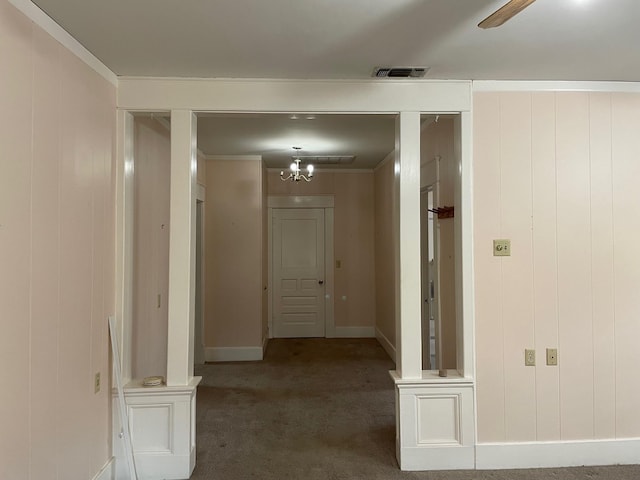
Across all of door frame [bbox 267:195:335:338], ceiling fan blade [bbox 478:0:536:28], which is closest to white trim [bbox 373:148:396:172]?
door frame [bbox 267:195:335:338]

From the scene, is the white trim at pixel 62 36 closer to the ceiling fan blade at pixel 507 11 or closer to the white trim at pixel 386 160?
the ceiling fan blade at pixel 507 11

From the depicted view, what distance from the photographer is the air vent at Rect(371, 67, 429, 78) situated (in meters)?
2.46

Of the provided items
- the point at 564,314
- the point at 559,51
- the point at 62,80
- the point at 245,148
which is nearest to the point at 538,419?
the point at 564,314

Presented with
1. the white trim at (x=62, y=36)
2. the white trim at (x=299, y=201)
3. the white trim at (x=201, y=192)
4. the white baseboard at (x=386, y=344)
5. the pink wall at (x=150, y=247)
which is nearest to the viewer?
the white trim at (x=62, y=36)

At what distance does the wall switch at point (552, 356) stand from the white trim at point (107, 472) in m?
2.81

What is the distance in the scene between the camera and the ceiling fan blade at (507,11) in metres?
1.40

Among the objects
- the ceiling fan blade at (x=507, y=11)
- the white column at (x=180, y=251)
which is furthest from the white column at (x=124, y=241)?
the ceiling fan blade at (x=507, y=11)

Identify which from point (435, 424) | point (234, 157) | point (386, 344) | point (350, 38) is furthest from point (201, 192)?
point (435, 424)

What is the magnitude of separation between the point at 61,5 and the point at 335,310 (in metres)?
5.20

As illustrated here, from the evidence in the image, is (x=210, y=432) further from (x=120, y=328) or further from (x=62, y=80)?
(x=62, y=80)

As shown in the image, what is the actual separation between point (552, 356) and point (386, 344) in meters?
2.88

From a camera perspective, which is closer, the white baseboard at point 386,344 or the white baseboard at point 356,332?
the white baseboard at point 386,344

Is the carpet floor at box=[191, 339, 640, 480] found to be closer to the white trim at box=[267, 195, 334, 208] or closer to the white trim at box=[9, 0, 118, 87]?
the white trim at box=[267, 195, 334, 208]

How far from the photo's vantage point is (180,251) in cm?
260
